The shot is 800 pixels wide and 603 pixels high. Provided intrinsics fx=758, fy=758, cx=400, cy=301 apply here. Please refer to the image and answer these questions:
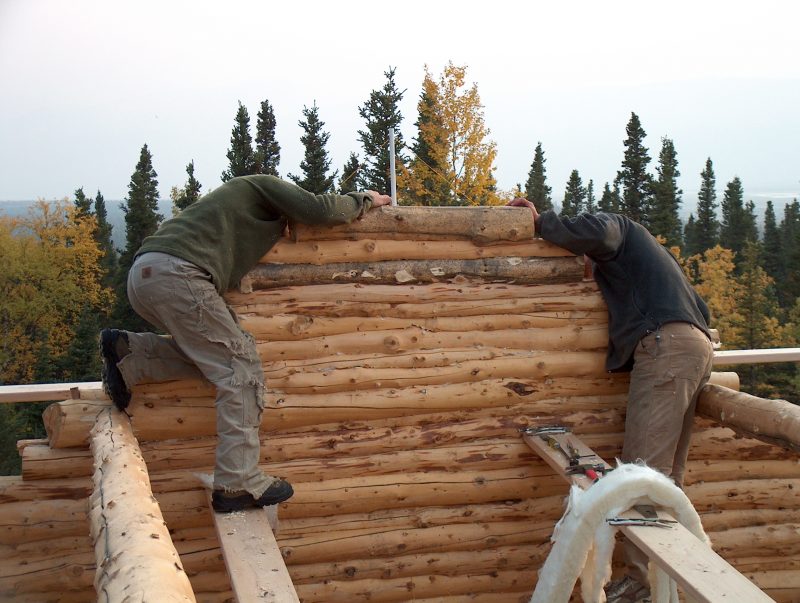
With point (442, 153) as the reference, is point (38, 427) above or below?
below

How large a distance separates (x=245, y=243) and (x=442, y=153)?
39861 millimetres

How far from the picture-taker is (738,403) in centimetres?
459

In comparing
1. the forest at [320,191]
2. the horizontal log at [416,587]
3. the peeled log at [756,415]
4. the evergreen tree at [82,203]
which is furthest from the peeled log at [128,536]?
the evergreen tree at [82,203]

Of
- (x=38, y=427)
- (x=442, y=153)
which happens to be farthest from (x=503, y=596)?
(x=38, y=427)

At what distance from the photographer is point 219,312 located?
13.0ft

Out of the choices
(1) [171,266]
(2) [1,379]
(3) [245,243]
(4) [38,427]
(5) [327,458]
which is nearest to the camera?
(1) [171,266]

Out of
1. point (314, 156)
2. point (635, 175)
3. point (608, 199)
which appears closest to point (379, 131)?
point (314, 156)

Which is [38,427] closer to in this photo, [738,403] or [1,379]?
[1,379]

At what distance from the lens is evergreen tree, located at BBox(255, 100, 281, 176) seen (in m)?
54.8

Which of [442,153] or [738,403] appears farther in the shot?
[442,153]

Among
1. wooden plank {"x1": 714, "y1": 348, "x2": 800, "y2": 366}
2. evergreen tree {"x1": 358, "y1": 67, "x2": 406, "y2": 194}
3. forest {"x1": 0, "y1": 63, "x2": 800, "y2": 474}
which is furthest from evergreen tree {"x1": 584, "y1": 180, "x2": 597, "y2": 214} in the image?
wooden plank {"x1": 714, "y1": 348, "x2": 800, "y2": 366}

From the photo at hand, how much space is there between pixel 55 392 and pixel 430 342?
2.30 metres

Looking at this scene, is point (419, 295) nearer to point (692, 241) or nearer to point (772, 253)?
point (772, 253)

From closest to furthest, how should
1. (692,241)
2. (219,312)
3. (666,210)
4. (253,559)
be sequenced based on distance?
(253,559) → (219,312) → (666,210) → (692,241)
